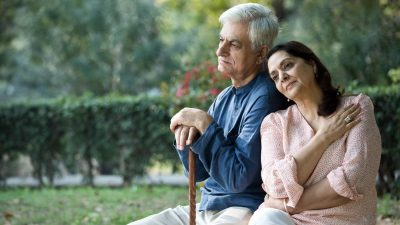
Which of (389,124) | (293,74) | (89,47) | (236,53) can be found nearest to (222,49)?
(236,53)

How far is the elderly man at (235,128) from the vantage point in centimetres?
285

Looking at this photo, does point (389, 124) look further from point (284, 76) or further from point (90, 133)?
point (284, 76)

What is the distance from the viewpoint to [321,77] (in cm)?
280

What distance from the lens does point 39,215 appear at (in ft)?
25.0

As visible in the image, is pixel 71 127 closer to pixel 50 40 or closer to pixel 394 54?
pixel 394 54

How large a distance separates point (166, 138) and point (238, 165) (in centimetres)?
773

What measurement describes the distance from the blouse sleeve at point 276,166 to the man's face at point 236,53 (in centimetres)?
34

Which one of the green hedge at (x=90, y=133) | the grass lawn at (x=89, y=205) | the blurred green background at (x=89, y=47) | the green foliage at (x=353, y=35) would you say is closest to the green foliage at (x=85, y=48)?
the blurred green background at (x=89, y=47)

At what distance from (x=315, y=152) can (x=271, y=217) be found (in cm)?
30

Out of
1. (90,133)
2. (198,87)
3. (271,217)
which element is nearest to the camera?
(271,217)

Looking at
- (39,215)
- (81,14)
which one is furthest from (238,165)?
(81,14)

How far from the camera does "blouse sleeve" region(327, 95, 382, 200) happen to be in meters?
2.62

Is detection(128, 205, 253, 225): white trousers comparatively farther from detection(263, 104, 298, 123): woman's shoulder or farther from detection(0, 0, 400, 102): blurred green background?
detection(0, 0, 400, 102): blurred green background

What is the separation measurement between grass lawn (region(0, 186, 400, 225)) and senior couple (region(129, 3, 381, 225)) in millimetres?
3694
